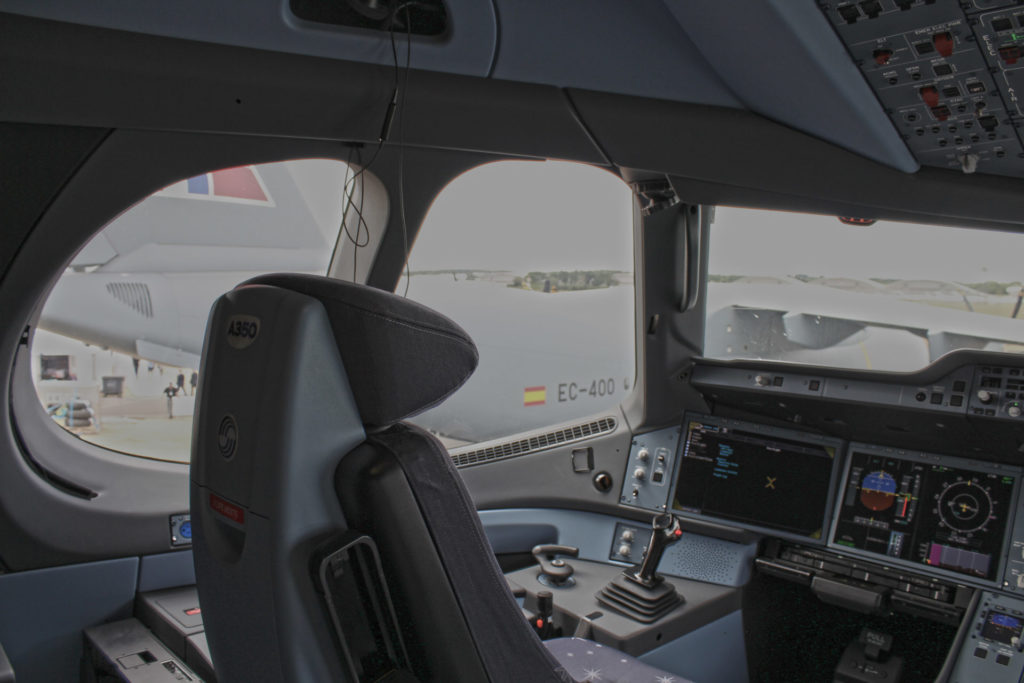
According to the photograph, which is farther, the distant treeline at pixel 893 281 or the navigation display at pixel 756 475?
the navigation display at pixel 756 475

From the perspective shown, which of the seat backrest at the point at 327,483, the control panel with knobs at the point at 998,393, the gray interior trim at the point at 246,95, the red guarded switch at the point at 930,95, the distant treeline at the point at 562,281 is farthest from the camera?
the distant treeline at the point at 562,281

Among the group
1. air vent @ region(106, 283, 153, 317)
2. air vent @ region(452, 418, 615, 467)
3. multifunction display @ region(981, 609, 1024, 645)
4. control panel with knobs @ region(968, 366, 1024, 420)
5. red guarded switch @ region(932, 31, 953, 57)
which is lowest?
multifunction display @ region(981, 609, 1024, 645)

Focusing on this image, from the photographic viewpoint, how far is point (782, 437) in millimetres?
2895

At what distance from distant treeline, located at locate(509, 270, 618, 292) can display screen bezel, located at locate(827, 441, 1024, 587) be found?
1.66 meters

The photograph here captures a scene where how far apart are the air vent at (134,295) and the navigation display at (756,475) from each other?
2.41m

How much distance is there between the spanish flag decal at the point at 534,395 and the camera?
597 cm

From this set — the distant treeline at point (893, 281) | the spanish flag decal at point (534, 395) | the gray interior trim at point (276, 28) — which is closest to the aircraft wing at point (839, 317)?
the distant treeline at point (893, 281)

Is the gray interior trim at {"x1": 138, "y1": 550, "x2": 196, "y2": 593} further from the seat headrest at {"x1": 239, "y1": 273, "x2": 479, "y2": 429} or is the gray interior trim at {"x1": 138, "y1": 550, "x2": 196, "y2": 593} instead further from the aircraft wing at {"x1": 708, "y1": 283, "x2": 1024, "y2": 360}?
the aircraft wing at {"x1": 708, "y1": 283, "x2": 1024, "y2": 360}

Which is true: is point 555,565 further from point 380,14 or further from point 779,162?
point 380,14

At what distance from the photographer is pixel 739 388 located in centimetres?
286

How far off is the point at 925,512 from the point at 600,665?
1.28m

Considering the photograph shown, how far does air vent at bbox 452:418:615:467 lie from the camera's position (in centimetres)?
320

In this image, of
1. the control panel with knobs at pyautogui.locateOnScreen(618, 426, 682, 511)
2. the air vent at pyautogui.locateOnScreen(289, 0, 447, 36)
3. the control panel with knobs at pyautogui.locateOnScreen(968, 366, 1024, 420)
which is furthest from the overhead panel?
the control panel with knobs at pyautogui.locateOnScreen(618, 426, 682, 511)

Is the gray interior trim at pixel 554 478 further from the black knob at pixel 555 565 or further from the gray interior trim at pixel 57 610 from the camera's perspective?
the gray interior trim at pixel 57 610
